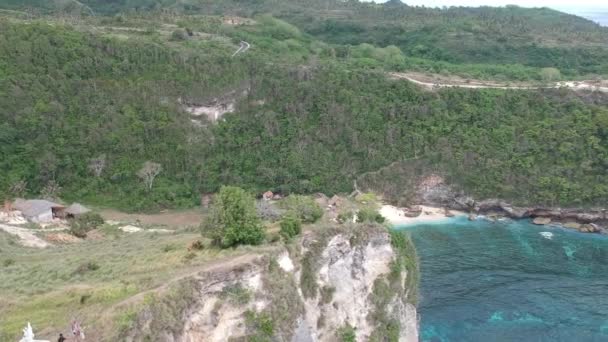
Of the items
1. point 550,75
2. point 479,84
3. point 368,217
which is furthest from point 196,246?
point 550,75

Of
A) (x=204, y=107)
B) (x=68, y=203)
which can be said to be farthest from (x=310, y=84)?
(x=68, y=203)

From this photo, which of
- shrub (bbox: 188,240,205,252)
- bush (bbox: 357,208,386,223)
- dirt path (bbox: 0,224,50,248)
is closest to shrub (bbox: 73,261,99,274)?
shrub (bbox: 188,240,205,252)

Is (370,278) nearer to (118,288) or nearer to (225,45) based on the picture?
(118,288)

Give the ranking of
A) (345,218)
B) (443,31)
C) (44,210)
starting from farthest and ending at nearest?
(443,31) < (44,210) < (345,218)

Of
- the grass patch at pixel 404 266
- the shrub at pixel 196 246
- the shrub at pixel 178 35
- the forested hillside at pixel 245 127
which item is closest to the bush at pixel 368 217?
the grass patch at pixel 404 266

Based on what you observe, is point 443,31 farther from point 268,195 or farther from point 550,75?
point 268,195

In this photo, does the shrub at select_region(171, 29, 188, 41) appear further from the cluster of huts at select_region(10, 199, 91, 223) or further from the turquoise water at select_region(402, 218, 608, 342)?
the turquoise water at select_region(402, 218, 608, 342)
